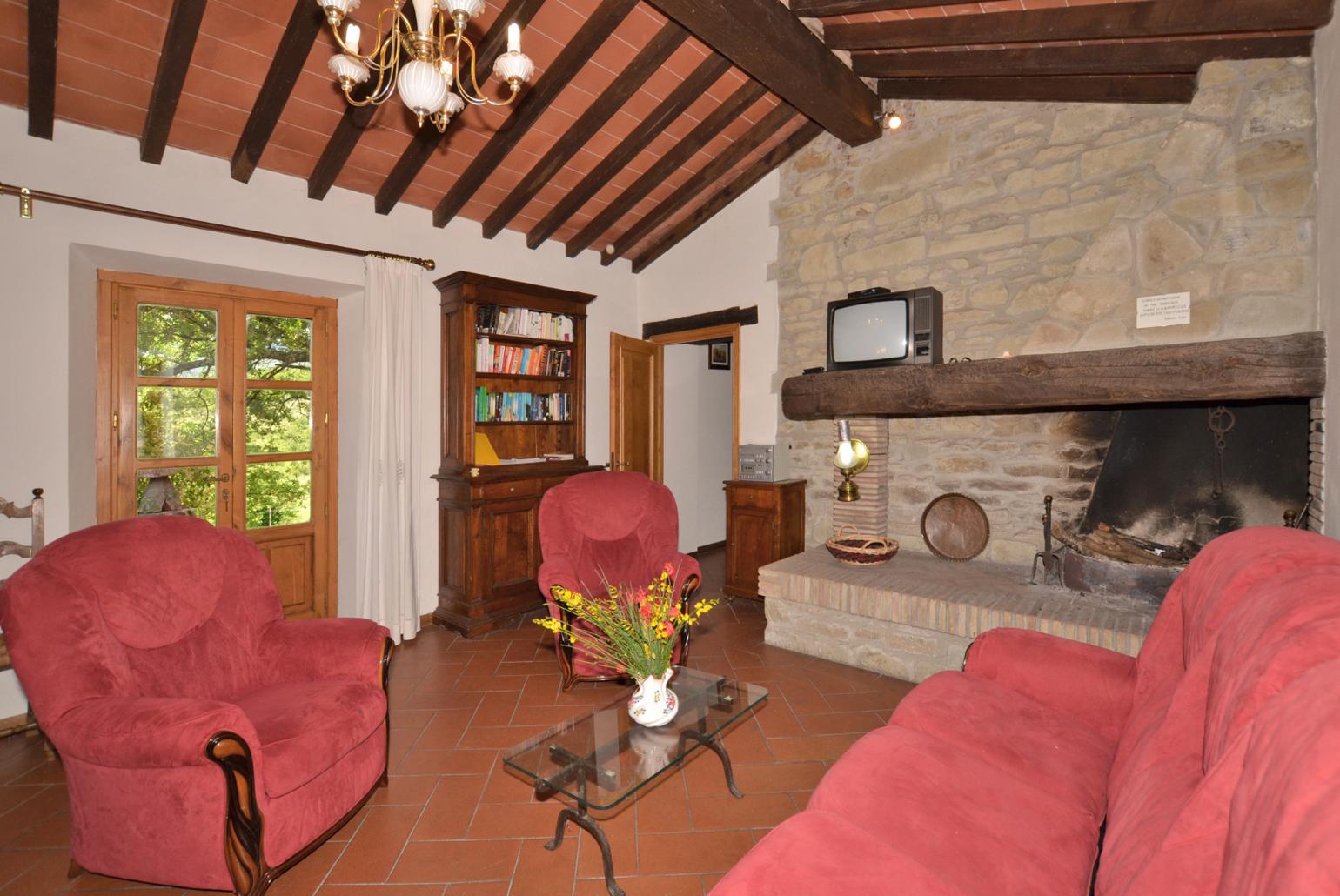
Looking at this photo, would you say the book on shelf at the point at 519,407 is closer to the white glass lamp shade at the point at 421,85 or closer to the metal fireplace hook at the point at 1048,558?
the white glass lamp shade at the point at 421,85

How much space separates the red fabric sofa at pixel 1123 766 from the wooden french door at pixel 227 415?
361 cm

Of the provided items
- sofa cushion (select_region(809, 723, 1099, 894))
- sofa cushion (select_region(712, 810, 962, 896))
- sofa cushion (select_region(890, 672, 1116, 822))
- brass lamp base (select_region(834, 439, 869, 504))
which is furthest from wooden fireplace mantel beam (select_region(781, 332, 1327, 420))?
sofa cushion (select_region(712, 810, 962, 896))

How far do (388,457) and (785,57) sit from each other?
3256 mm

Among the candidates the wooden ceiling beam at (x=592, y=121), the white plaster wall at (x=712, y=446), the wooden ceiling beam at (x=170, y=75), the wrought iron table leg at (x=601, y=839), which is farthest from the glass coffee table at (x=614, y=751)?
the white plaster wall at (x=712, y=446)

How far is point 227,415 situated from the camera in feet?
12.3

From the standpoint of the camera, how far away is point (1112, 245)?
289 cm

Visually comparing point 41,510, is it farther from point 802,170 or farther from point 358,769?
point 802,170

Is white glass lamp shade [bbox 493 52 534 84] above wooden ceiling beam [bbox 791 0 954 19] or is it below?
below

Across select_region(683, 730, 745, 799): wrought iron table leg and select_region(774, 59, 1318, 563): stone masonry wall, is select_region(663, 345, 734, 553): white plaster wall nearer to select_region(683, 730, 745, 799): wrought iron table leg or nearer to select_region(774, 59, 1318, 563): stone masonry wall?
select_region(774, 59, 1318, 563): stone masonry wall

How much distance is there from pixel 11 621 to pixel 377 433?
7.54 ft

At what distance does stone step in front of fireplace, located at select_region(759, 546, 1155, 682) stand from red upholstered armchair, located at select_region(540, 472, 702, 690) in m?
0.74

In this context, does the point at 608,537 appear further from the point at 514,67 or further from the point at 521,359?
the point at 514,67

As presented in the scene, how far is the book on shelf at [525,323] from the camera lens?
4363 millimetres

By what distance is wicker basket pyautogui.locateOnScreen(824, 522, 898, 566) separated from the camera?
3672 millimetres
